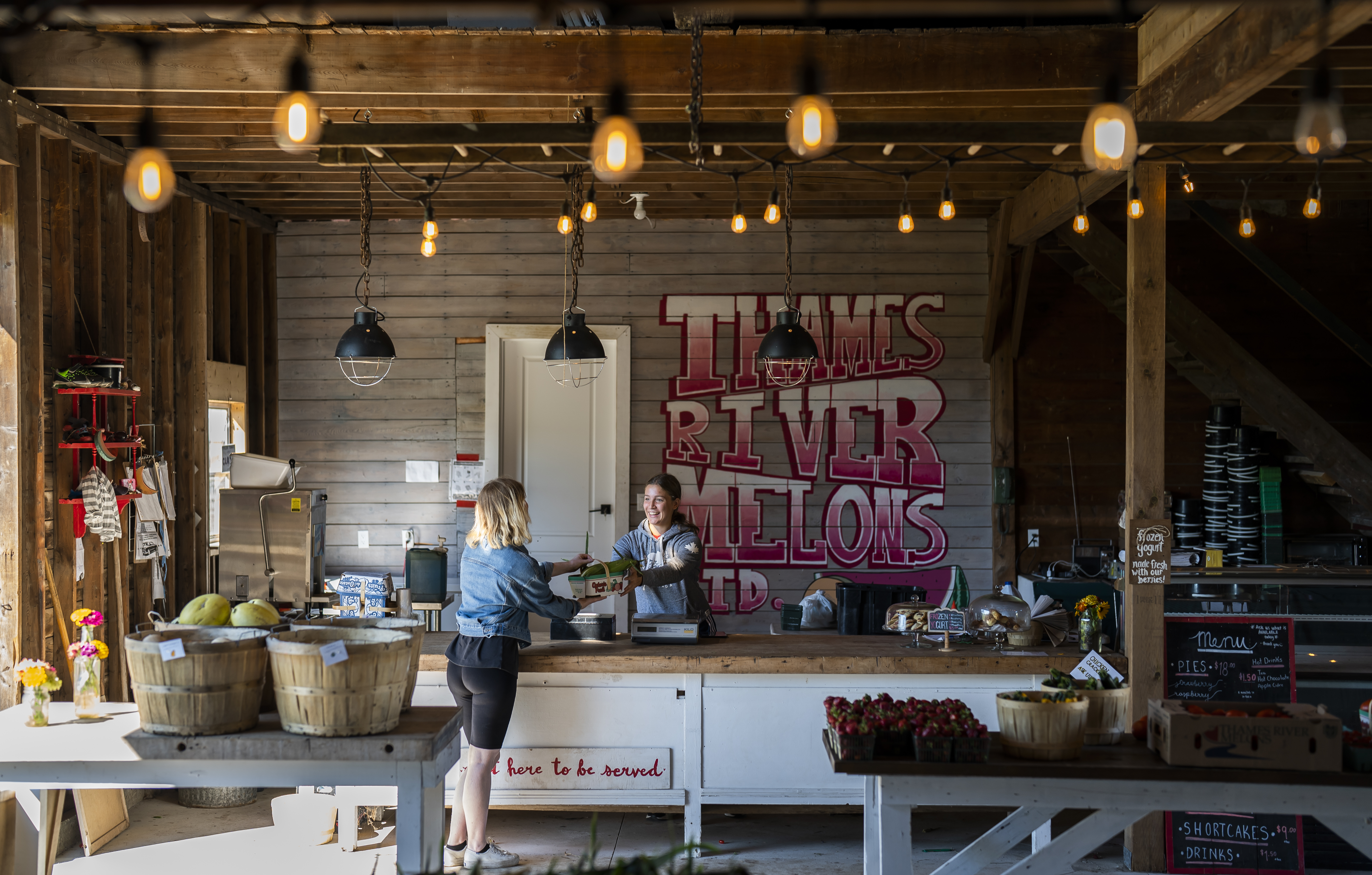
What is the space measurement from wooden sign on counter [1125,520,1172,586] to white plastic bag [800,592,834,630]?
4.84 ft

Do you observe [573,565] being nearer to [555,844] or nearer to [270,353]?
[555,844]

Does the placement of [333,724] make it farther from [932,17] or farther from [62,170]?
[932,17]

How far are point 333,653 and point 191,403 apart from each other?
159 inches

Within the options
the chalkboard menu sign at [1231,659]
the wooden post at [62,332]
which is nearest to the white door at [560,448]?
the wooden post at [62,332]

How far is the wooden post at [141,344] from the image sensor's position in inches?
226

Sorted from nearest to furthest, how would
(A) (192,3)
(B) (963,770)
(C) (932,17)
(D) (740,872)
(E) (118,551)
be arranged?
(D) (740,872) → (A) (192,3) → (B) (963,770) → (C) (932,17) → (E) (118,551)

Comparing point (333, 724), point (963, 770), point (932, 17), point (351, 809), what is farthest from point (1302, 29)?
point (351, 809)

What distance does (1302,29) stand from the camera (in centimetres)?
335

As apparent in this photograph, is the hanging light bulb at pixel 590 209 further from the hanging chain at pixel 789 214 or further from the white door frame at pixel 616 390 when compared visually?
the white door frame at pixel 616 390

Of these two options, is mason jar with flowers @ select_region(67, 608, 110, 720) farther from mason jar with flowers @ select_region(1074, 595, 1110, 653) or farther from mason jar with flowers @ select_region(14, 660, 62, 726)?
mason jar with flowers @ select_region(1074, 595, 1110, 653)

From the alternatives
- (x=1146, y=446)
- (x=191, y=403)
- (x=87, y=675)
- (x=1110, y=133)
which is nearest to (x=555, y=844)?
(x=87, y=675)

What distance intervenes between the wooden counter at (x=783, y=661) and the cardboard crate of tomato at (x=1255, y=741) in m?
1.28

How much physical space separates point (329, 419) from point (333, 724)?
16.8ft

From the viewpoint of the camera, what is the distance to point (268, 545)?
18.4 feet
